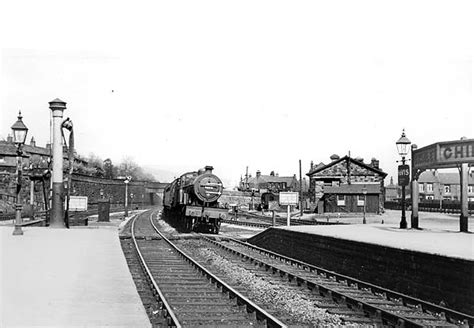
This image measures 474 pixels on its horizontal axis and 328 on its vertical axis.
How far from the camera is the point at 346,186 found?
183 feet

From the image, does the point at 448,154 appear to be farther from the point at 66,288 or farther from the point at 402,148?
the point at 66,288

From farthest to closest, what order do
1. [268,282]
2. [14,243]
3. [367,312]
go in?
[14,243], [268,282], [367,312]

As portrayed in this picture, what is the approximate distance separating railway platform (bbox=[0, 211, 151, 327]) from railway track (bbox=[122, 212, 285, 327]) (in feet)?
2.04

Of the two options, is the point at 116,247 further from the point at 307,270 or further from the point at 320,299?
the point at 320,299

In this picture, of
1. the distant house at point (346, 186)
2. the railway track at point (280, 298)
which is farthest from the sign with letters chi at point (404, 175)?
the distant house at point (346, 186)

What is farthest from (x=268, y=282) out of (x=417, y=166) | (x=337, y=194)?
(x=337, y=194)

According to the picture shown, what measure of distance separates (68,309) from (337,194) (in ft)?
159

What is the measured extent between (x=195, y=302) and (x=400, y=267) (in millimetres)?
4364

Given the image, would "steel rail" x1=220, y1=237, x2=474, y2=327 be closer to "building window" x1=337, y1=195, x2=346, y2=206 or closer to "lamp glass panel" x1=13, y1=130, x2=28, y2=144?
"lamp glass panel" x1=13, y1=130, x2=28, y2=144

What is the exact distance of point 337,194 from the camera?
54344 mm

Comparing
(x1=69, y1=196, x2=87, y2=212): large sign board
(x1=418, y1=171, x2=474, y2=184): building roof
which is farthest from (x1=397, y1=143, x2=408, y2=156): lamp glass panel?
(x1=418, y1=171, x2=474, y2=184): building roof

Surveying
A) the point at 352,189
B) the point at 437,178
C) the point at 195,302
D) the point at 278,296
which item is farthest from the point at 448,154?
the point at 437,178

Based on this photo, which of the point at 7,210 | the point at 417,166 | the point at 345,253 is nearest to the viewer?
the point at 345,253

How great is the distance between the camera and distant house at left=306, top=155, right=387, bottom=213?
177ft
